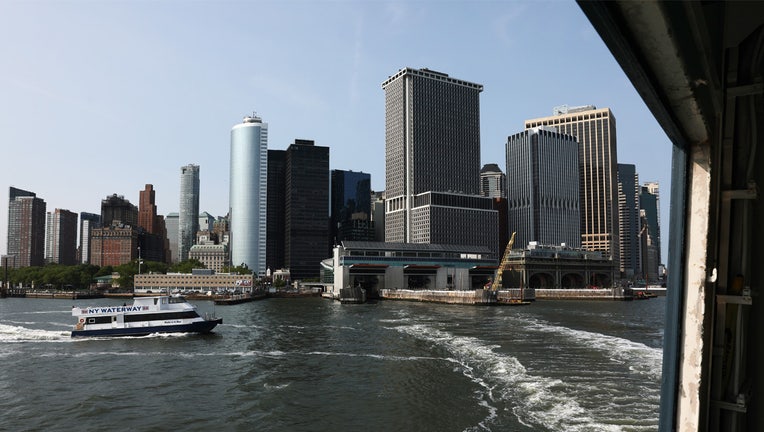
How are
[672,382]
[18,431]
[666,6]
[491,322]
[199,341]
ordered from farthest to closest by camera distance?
[491,322]
[199,341]
[18,431]
[672,382]
[666,6]

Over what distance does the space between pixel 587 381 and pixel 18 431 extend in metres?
28.9

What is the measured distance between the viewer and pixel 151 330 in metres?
57.7

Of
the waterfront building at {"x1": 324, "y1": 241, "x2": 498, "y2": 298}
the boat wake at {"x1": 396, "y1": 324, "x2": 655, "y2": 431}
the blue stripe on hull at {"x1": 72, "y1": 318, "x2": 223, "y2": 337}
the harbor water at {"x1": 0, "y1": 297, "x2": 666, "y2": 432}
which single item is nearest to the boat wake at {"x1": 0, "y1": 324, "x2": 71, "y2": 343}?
the harbor water at {"x1": 0, "y1": 297, "x2": 666, "y2": 432}

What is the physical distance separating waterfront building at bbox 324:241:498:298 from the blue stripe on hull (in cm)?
9126

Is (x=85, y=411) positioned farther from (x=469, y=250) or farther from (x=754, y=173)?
(x=469, y=250)

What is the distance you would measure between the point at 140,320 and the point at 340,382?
36002 millimetres

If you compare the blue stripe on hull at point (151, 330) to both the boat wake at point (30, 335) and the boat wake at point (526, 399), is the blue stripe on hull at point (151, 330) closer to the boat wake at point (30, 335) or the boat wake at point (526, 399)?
the boat wake at point (30, 335)

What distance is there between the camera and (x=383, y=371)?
114 feet

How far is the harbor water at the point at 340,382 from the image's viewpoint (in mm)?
24109

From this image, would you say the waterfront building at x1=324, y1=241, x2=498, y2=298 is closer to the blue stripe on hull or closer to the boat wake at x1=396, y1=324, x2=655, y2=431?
the blue stripe on hull

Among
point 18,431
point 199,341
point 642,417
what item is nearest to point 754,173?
point 642,417

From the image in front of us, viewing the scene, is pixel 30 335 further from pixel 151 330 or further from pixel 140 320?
pixel 151 330

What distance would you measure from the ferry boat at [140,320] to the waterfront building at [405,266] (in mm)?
91577

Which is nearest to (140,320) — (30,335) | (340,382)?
(30,335)
